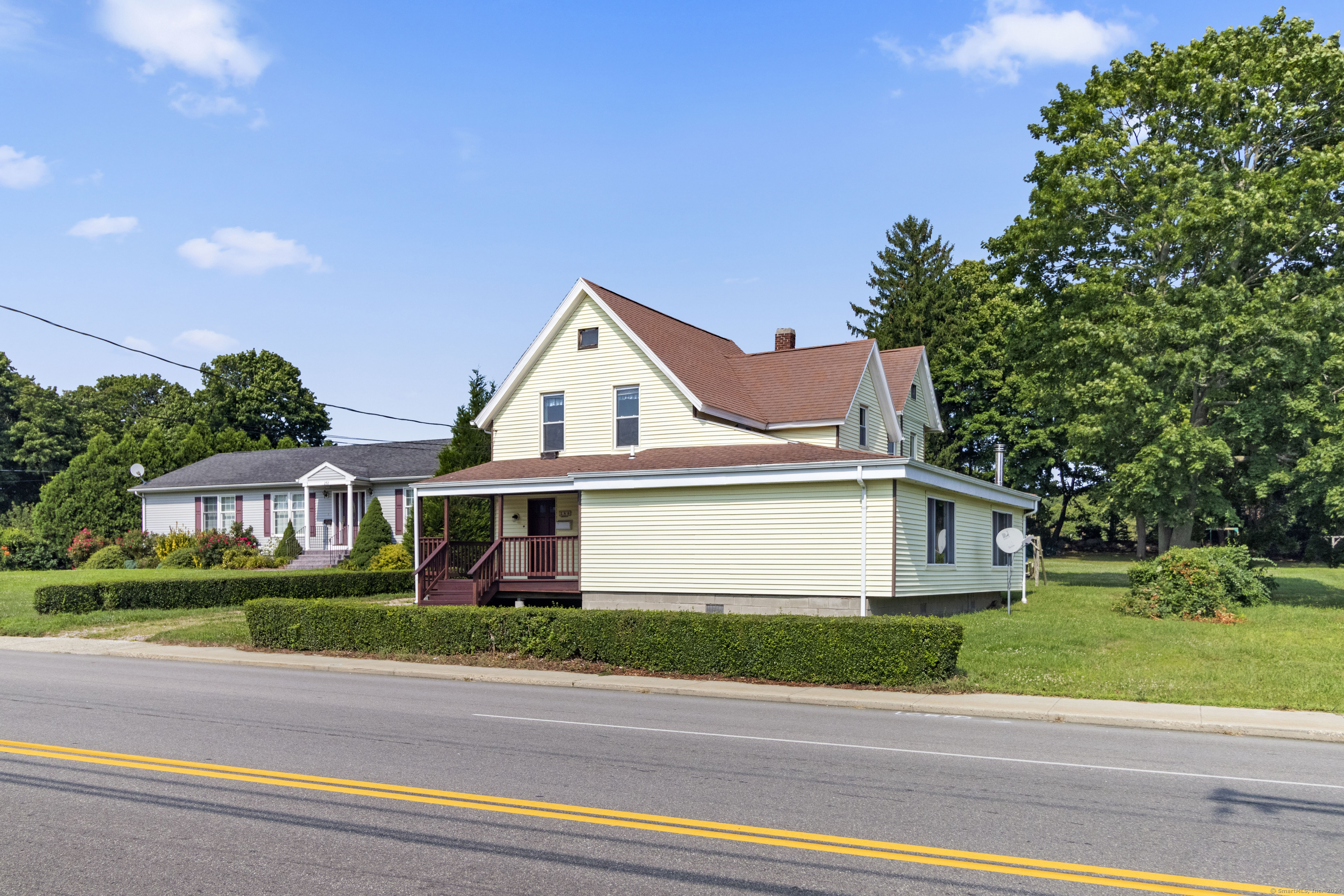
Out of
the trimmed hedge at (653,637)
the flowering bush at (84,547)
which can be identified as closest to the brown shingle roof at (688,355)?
the trimmed hedge at (653,637)

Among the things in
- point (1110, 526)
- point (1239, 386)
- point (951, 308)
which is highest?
point (951, 308)

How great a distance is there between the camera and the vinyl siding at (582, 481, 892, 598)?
67.8 ft

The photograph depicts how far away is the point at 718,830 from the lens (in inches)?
277

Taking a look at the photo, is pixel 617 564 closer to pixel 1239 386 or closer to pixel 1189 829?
pixel 1189 829

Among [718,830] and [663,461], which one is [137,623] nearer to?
[663,461]

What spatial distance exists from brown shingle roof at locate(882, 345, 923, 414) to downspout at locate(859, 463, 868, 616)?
39.5 feet

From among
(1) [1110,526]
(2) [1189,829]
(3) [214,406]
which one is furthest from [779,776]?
(3) [214,406]

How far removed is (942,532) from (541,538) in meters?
9.87

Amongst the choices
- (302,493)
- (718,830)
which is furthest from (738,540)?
(302,493)

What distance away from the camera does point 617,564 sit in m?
23.4

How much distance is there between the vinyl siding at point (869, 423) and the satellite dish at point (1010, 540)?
14.6 feet

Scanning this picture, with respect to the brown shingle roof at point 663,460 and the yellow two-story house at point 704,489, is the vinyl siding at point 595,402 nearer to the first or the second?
the yellow two-story house at point 704,489

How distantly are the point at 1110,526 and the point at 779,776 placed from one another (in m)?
70.7

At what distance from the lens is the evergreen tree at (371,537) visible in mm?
37781
